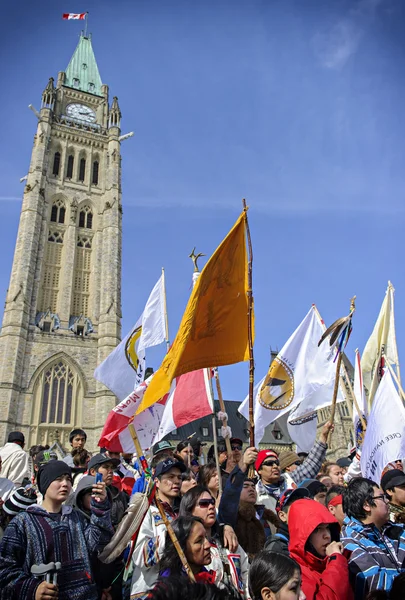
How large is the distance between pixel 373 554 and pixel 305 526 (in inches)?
19.9

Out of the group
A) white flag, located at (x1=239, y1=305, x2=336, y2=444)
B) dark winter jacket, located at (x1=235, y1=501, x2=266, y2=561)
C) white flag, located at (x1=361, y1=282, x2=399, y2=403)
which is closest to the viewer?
dark winter jacket, located at (x1=235, y1=501, x2=266, y2=561)

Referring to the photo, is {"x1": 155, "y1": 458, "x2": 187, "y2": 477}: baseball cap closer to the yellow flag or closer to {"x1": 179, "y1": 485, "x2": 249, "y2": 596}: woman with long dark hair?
{"x1": 179, "y1": 485, "x2": 249, "y2": 596}: woman with long dark hair

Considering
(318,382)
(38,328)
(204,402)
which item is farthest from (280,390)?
(38,328)

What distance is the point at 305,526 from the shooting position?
2.91 m

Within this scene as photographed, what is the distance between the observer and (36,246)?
33.6 metres

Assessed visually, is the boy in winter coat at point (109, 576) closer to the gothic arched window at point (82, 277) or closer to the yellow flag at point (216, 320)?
the yellow flag at point (216, 320)

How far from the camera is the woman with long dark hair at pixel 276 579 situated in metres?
2.34

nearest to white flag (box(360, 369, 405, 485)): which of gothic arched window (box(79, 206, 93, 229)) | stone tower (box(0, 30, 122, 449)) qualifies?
stone tower (box(0, 30, 122, 449))

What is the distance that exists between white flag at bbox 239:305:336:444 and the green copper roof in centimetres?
4621

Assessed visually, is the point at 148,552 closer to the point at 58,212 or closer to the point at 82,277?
the point at 82,277

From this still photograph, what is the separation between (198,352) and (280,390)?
9.99 feet

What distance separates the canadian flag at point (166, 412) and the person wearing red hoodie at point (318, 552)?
3370mm

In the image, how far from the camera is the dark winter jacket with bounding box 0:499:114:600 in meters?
2.56

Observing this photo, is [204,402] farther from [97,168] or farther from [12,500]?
[97,168]
